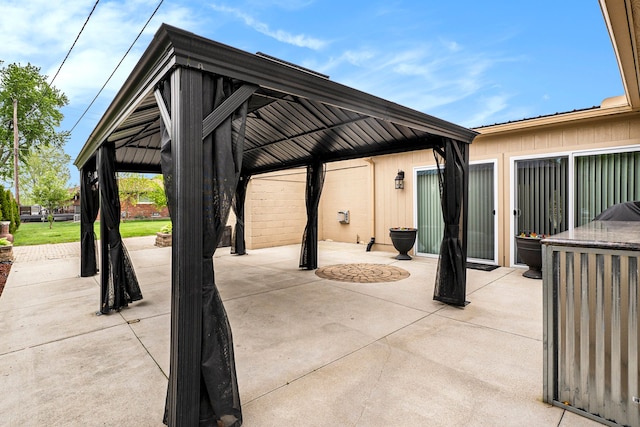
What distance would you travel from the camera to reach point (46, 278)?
224 inches

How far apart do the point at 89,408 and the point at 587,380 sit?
10.6ft

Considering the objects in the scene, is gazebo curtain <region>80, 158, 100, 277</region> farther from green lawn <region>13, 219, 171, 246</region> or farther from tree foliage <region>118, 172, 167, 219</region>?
tree foliage <region>118, 172, 167, 219</region>

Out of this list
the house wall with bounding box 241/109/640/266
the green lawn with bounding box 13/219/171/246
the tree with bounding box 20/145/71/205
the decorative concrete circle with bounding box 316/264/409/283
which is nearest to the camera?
the house wall with bounding box 241/109/640/266

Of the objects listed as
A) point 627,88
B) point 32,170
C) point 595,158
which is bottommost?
point 595,158

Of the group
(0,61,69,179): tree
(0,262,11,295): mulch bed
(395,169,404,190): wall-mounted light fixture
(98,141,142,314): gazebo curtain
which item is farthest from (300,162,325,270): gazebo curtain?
(0,61,69,179): tree

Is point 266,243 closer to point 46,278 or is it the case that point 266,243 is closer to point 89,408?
point 46,278

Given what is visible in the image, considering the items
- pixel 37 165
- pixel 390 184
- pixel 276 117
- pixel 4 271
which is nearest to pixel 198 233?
pixel 276 117

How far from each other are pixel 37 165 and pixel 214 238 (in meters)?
28.0

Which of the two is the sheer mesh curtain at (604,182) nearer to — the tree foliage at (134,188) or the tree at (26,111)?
the tree foliage at (134,188)

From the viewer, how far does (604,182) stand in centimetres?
513

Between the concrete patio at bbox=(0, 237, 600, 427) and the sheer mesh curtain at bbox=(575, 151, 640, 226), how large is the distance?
1622mm

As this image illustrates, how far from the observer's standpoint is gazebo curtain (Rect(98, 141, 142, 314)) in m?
3.88

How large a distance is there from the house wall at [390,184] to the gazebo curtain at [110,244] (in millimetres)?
4998

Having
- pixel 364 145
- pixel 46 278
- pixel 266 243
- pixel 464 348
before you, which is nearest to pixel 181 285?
pixel 464 348
